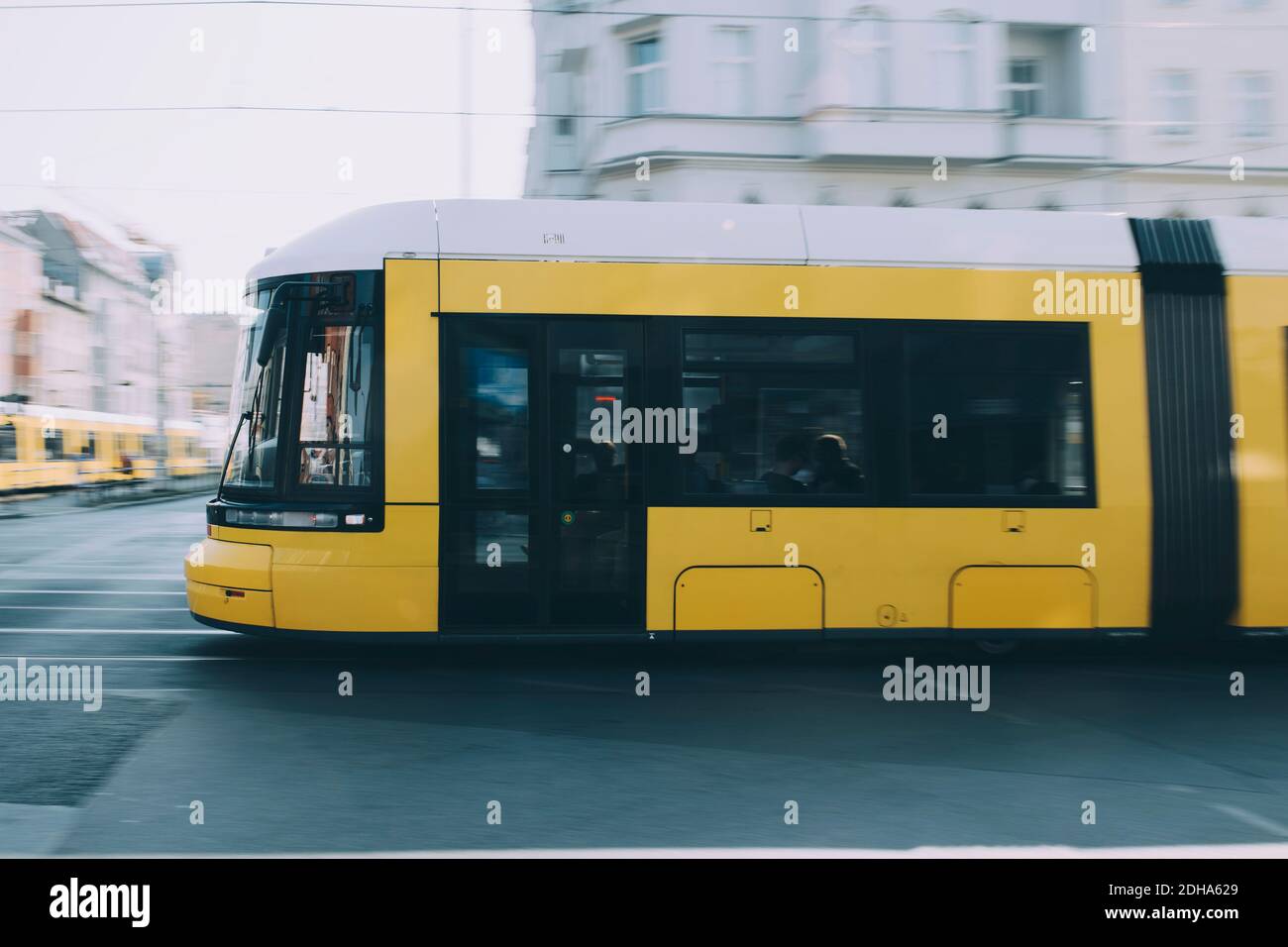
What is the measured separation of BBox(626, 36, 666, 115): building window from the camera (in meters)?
20.7

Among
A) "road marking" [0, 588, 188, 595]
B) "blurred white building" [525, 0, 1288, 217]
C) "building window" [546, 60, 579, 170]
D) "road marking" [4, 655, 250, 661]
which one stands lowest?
"road marking" [4, 655, 250, 661]

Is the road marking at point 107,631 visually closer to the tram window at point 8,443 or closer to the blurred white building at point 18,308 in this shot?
the tram window at point 8,443

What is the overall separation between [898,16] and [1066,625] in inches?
615

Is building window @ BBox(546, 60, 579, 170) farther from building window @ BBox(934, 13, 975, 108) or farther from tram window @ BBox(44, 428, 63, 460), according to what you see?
tram window @ BBox(44, 428, 63, 460)

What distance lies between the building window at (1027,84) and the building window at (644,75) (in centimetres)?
688

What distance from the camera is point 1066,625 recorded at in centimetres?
782

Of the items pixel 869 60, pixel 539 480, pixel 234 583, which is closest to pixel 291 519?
pixel 234 583

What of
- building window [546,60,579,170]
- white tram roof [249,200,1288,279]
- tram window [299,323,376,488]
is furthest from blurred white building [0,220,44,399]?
white tram roof [249,200,1288,279]

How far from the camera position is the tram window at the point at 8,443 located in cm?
3241

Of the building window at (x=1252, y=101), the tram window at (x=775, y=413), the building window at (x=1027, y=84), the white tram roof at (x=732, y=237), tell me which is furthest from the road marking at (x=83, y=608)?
the building window at (x=1252, y=101)

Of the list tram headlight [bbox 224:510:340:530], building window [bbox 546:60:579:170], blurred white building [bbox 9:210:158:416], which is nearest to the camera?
tram headlight [bbox 224:510:340:530]

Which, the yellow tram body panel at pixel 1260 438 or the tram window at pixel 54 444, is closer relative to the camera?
the yellow tram body panel at pixel 1260 438

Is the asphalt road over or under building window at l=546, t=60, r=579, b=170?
under

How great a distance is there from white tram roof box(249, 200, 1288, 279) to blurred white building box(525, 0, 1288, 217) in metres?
12.1
